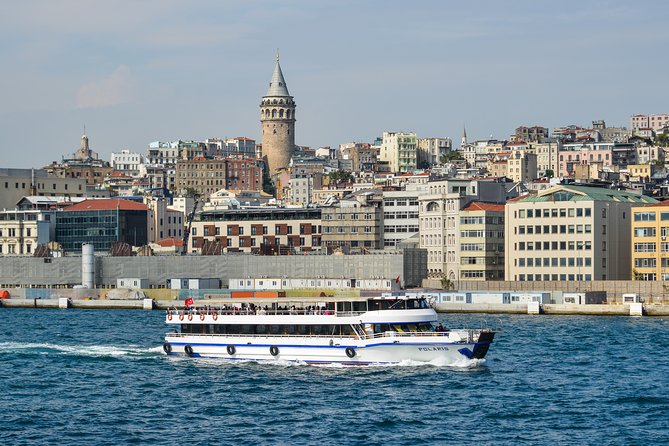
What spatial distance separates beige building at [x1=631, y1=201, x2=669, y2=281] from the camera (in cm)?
11256

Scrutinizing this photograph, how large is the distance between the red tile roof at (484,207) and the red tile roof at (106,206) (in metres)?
44.9

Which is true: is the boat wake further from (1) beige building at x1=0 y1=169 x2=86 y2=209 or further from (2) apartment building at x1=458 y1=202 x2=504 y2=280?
(1) beige building at x1=0 y1=169 x2=86 y2=209

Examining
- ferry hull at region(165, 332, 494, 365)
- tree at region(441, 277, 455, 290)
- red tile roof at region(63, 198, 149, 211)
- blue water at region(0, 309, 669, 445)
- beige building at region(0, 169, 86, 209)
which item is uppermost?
beige building at region(0, 169, 86, 209)

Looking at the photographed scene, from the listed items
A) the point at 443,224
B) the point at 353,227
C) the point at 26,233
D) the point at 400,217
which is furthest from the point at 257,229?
the point at 26,233

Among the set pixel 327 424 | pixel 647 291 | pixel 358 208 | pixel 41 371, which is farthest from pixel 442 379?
pixel 358 208

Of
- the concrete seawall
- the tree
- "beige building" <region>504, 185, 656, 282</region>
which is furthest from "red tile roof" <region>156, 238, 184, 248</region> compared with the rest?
"beige building" <region>504, 185, 656, 282</region>

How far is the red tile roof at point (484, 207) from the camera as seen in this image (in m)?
126

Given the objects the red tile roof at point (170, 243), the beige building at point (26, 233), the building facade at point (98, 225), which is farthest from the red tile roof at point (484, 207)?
the beige building at point (26, 233)

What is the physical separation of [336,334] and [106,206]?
94.0 metres

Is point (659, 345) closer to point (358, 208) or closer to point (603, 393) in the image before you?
point (603, 393)

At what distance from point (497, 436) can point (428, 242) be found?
8473cm

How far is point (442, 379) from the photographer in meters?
58.8

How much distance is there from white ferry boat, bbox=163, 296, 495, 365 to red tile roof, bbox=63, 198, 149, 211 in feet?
287

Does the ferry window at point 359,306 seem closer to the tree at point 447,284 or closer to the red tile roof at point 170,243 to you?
the tree at point 447,284
